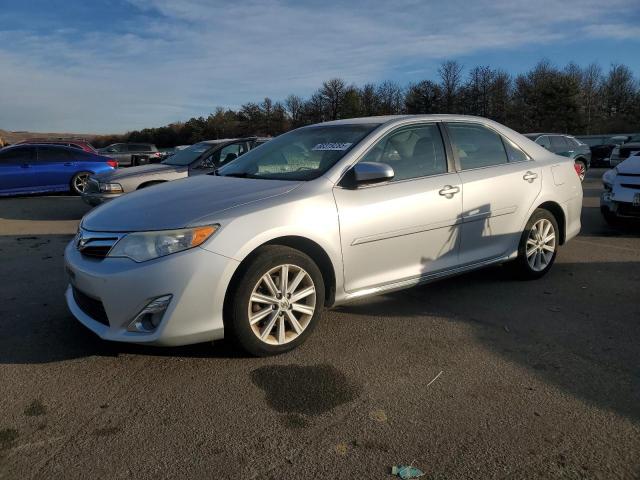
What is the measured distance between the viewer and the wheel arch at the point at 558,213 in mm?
5230

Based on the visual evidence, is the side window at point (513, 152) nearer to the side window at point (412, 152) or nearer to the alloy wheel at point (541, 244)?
the alloy wheel at point (541, 244)

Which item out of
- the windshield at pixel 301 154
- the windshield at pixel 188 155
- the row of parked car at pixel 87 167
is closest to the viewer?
the windshield at pixel 301 154

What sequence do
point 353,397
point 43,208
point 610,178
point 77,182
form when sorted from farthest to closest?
point 77,182 < point 43,208 < point 610,178 < point 353,397

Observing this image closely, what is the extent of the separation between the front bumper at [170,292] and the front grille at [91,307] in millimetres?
34

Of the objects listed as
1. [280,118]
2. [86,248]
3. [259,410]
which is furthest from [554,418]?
[280,118]

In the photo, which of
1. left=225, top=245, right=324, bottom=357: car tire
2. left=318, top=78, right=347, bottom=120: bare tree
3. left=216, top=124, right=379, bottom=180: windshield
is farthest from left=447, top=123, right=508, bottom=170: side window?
left=318, top=78, right=347, bottom=120: bare tree

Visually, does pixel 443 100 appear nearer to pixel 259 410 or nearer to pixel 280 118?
pixel 280 118

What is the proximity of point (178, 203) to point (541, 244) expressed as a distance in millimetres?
3494

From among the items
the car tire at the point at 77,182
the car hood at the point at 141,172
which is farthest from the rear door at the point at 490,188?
the car tire at the point at 77,182

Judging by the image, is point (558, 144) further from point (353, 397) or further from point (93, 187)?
point (353, 397)

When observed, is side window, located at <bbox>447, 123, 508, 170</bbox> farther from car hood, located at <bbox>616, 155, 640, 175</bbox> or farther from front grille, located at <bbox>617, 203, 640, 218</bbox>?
car hood, located at <bbox>616, 155, 640, 175</bbox>

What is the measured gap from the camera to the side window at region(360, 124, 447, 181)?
417 centimetres

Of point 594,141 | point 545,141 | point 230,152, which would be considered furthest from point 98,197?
point 594,141

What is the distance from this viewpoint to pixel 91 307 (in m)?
3.40
